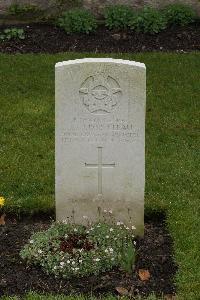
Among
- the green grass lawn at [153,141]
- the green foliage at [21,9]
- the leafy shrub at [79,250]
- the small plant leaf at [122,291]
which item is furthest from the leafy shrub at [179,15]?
the small plant leaf at [122,291]

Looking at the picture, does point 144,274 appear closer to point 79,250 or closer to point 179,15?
point 79,250

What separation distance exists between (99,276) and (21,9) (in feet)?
23.0

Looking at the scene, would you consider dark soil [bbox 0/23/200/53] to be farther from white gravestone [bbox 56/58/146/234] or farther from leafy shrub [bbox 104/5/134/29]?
white gravestone [bbox 56/58/146/234]

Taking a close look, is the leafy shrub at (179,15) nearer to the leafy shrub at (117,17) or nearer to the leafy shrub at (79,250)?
the leafy shrub at (117,17)

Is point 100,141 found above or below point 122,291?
above

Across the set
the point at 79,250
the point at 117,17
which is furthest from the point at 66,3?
the point at 79,250

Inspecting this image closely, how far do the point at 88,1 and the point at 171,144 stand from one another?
4682 millimetres

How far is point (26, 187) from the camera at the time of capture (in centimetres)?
668

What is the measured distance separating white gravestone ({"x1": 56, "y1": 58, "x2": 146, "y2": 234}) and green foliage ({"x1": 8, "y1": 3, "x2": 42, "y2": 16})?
6284 mm

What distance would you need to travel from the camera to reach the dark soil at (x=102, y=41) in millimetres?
10969

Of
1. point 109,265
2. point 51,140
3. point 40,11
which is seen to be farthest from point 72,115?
point 40,11

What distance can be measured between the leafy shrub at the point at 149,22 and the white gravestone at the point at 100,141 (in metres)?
5.93

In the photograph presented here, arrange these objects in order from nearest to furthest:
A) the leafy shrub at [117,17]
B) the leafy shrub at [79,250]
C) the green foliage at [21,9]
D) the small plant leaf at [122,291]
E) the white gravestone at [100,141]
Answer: the small plant leaf at [122,291] < the leafy shrub at [79,250] < the white gravestone at [100,141] < the leafy shrub at [117,17] < the green foliage at [21,9]

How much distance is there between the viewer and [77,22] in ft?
37.2
